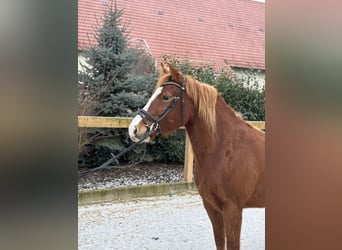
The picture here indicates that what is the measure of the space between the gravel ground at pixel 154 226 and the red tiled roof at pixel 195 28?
3.48 metres

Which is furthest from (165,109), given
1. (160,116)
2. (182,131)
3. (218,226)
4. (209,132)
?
(182,131)

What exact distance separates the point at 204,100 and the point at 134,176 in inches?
124

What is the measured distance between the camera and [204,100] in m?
2.10

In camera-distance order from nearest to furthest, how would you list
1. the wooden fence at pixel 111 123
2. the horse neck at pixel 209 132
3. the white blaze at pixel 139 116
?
the horse neck at pixel 209 132, the white blaze at pixel 139 116, the wooden fence at pixel 111 123

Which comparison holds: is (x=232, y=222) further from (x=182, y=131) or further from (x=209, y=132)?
(x=182, y=131)

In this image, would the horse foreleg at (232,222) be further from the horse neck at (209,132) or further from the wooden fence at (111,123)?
the wooden fence at (111,123)

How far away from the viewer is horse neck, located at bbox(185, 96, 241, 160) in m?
2.05

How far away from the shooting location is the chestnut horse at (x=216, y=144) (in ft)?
6.48

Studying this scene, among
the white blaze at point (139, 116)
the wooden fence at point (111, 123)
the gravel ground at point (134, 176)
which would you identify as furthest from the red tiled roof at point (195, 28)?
the white blaze at point (139, 116)

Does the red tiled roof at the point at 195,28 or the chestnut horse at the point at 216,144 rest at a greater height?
the red tiled roof at the point at 195,28

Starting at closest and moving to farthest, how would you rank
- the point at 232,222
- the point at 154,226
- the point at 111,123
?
the point at 232,222 → the point at 154,226 → the point at 111,123
